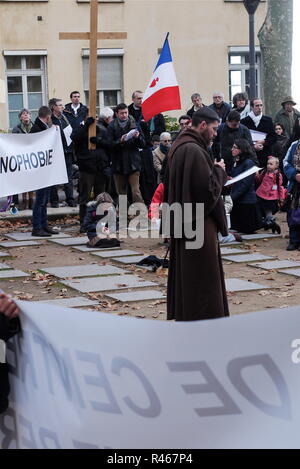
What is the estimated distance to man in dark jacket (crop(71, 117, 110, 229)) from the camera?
15.8m

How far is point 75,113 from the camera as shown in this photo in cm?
1888

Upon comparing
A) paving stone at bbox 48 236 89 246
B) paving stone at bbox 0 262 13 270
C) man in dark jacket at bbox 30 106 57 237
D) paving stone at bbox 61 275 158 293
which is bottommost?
paving stone at bbox 0 262 13 270

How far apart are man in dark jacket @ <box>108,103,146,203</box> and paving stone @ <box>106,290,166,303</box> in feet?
19.1

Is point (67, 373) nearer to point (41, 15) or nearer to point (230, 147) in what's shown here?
point (230, 147)

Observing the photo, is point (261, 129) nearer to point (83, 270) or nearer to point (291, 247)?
point (291, 247)

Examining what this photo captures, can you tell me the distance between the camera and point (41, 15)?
26922 millimetres

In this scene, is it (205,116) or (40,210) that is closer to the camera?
(205,116)

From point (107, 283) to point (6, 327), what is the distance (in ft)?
22.5

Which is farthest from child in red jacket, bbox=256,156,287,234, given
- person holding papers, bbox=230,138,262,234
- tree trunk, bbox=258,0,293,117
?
tree trunk, bbox=258,0,293,117

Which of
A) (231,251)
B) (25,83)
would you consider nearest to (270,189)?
(231,251)

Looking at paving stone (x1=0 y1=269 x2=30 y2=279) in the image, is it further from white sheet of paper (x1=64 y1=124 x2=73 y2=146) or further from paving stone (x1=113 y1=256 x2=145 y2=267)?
white sheet of paper (x1=64 y1=124 x2=73 y2=146)

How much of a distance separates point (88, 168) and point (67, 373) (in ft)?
39.8

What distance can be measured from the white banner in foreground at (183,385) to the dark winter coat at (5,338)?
1.53 feet

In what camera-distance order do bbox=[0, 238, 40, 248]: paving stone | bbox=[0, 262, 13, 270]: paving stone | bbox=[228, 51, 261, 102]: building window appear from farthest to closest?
bbox=[228, 51, 261, 102]: building window → bbox=[0, 238, 40, 248]: paving stone → bbox=[0, 262, 13, 270]: paving stone
